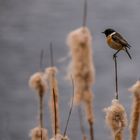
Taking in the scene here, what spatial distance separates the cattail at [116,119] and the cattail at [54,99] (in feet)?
0.64

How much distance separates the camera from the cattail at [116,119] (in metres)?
1.43

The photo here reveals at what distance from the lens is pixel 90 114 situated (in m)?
1.09

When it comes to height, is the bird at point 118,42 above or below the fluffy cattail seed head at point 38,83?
above

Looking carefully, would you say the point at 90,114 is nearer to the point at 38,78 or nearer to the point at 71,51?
the point at 71,51

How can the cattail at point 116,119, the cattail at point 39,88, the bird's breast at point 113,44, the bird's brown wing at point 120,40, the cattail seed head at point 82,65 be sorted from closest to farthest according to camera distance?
the cattail seed head at point 82,65
the cattail at point 116,119
the cattail at point 39,88
the bird's brown wing at point 120,40
the bird's breast at point 113,44

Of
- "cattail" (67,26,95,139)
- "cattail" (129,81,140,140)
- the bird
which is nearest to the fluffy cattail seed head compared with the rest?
"cattail" (129,81,140,140)

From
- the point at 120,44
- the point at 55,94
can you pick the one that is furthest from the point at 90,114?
the point at 120,44

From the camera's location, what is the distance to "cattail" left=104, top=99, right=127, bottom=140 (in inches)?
56.4

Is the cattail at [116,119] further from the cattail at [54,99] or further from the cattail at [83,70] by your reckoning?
the cattail at [83,70]

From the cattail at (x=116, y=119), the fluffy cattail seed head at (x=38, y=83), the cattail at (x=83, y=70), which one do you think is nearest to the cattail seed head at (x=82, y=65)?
the cattail at (x=83, y=70)

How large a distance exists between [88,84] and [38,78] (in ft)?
2.12

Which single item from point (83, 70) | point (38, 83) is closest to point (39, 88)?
point (38, 83)

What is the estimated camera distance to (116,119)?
1.50 metres

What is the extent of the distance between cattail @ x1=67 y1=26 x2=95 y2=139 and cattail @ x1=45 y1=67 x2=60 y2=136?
442 mm
